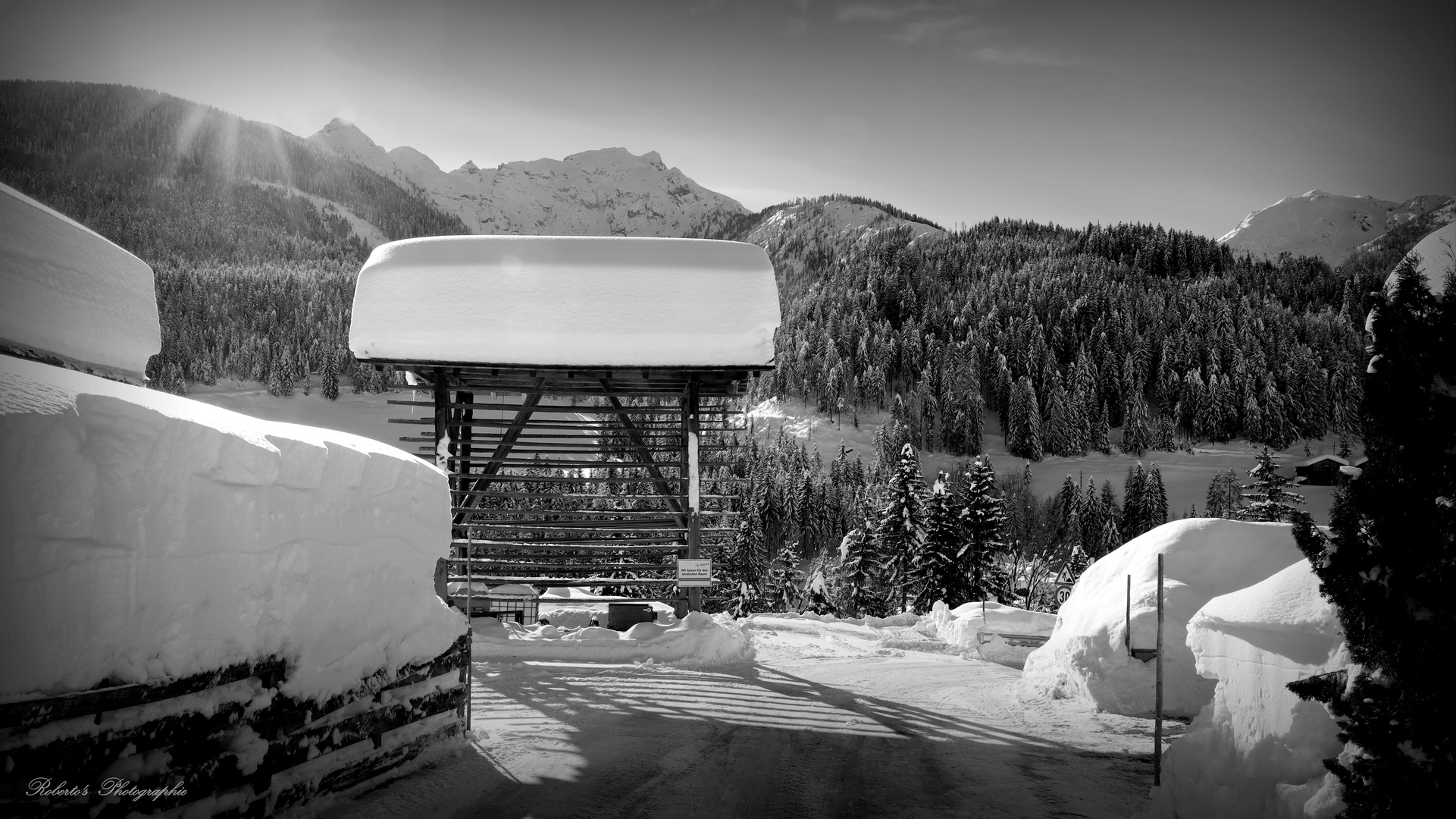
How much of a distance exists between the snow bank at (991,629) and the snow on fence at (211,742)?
508 inches

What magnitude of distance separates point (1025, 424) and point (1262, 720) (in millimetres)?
126208

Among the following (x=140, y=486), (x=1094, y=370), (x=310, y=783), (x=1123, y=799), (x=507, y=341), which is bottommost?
(x=1123, y=799)

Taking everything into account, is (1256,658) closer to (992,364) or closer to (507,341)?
(507,341)

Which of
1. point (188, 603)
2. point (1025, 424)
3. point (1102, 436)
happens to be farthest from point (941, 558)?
point (1102, 436)

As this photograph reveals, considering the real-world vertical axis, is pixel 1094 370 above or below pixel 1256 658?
above

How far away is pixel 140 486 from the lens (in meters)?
3.57

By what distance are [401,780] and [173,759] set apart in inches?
89.0

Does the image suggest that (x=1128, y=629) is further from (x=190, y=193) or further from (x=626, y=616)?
(x=190, y=193)

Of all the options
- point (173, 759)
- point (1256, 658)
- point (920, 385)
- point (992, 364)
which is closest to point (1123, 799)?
point (1256, 658)

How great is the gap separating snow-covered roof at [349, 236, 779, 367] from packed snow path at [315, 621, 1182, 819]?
512cm

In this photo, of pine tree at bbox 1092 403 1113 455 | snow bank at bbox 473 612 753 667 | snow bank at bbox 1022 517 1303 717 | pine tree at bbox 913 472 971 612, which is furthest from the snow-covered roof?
pine tree at bbox 1092 403 1113 455

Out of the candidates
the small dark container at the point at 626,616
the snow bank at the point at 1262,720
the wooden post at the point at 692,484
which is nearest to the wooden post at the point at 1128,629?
the snow bank at the point at 1262,720

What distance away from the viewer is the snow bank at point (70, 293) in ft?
13.4
